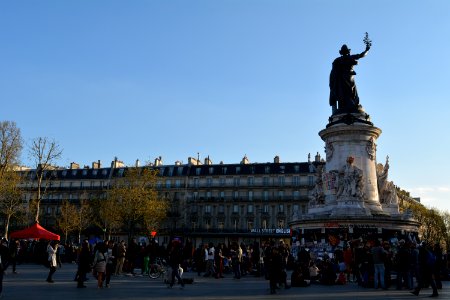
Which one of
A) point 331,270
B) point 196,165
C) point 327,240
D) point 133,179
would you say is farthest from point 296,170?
point 331,270

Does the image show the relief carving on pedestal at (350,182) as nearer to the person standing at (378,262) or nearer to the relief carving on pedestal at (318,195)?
the relief carving on pedestal at (318,195)

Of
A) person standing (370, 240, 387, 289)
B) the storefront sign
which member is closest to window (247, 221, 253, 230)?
the storefront sign

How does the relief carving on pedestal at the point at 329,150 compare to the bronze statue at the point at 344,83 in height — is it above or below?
below

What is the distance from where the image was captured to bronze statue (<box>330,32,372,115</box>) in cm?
3259

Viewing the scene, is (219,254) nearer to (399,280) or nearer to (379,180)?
(399,280)

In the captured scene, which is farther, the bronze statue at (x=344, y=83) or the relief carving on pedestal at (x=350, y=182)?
the bronze statue at (x=344, y=83)

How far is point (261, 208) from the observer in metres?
80.6

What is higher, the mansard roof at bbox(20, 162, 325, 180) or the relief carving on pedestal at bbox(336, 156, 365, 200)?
the mansard roof at bbox(20, 162, 325, 180)

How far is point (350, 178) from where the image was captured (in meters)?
29.4

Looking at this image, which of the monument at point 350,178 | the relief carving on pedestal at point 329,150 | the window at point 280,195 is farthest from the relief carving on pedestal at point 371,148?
the window at point 280,195

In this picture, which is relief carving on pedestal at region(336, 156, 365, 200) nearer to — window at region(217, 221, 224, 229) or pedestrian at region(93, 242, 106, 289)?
pedestrian at region(93, 242, 106, 289)

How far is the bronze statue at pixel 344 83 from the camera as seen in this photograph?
3259 cm

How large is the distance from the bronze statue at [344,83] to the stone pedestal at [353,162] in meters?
1.03

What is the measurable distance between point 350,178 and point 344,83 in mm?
6995
